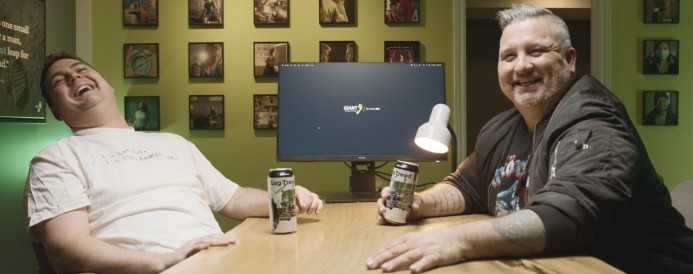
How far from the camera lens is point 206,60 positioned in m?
2.86

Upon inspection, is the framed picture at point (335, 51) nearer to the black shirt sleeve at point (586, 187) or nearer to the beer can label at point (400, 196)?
the beer can label at point (400, 196)

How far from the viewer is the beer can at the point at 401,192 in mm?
1385

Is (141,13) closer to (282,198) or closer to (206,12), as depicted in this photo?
(206,12)

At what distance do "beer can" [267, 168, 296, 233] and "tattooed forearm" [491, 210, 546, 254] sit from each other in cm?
53

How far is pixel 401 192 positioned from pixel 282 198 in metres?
0.32

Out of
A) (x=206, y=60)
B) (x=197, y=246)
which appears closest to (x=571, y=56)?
(x=197, y=246)

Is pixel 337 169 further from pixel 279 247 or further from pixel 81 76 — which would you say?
pixel 279 247

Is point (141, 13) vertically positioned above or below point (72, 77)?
above

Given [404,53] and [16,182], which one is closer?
[16,182]

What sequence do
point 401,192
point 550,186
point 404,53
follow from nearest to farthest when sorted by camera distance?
1. point 550,186
2. point 401,192
3. point 404,53

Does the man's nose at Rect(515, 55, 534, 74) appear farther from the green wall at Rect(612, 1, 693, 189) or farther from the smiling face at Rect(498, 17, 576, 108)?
the green wall at Rect(612, 1, 693, 189)

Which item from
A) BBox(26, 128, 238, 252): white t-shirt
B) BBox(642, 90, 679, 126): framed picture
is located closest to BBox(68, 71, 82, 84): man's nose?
BBox(26, 128, 238, 252): white t-shirt

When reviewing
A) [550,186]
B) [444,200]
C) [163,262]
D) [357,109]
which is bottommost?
[163,262]

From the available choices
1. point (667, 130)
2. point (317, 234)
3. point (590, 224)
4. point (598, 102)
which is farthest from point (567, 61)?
point (667, 130)
